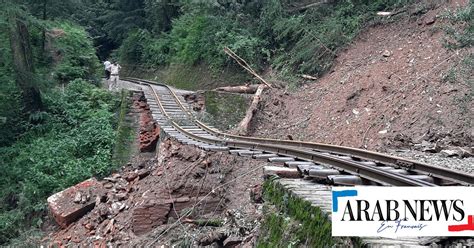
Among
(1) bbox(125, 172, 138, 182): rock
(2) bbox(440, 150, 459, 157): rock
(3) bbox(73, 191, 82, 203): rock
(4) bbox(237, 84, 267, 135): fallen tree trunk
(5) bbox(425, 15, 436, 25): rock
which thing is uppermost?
(5) bbox(425, 15, 436, 25): rock

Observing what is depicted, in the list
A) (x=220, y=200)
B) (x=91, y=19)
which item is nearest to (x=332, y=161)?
(x=220, y=200)

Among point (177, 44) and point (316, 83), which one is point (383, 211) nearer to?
point (316, 83)

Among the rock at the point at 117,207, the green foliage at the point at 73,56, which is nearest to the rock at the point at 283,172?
the rock at the point at 117,207

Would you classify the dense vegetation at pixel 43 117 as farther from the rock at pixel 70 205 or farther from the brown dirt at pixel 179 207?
the brown dirt at pixel 179 207

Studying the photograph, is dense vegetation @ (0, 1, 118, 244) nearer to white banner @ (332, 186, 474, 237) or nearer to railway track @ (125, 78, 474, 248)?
railway track @ (125, 78, 474, 248)

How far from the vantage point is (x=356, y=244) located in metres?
3.52

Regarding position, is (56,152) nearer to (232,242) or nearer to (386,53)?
(386,53)

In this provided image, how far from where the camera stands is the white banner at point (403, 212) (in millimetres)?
3322

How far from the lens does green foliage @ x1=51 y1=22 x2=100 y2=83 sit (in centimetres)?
2194

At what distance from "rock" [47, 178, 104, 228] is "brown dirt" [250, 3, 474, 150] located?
216 inches

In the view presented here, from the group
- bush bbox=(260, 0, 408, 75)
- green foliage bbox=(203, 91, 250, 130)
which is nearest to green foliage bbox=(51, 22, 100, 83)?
green foliage bbox=(203, 91, 250, 130)

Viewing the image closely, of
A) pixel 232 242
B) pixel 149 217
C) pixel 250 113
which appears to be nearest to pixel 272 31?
pixel 250 113

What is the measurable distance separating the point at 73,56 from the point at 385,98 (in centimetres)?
1514

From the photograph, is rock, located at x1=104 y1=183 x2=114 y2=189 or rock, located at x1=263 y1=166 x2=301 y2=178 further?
rock, located at x1=104 y1=183 x2=114 y2=189
